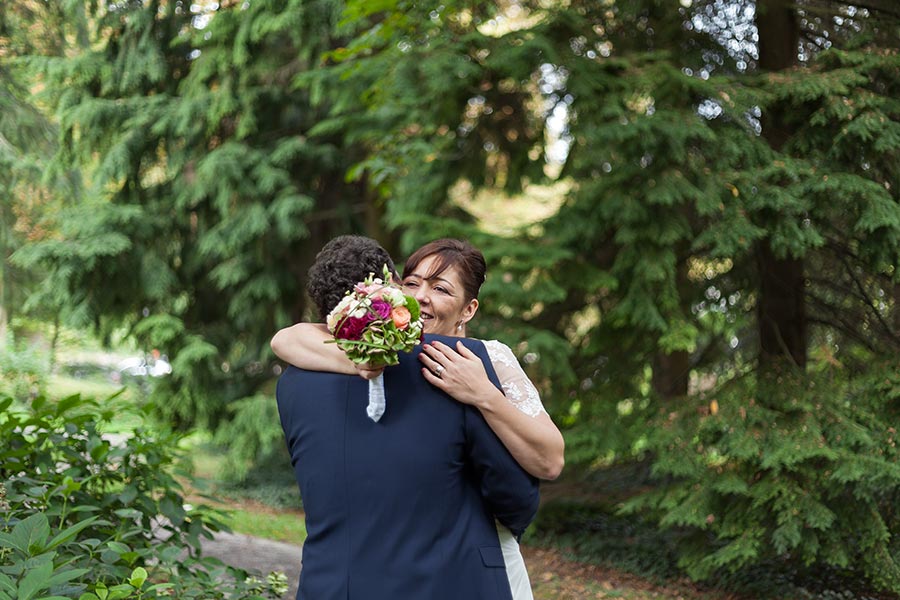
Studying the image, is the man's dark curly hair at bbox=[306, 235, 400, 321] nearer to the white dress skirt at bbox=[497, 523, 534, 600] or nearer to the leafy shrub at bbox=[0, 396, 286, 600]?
the white dress skirt at bbox=[497, 523, 534, 600]

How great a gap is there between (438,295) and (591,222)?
13.7 feet

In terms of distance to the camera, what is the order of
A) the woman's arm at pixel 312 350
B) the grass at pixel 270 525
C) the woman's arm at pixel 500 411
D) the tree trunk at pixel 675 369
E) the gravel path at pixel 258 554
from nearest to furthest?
the woman's arm at pixel 500 411 → the woman's arm at pixel 312 350 → the gravel path at pixel 258 554 → the tree trunk at pixel 675 369 → the grass at pixel 270 525

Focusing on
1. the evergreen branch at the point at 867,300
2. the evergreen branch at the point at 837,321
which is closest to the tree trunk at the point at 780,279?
the evergreen branch at the point at 837,321

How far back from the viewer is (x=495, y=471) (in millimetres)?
2059

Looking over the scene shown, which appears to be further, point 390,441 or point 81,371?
point 81,371

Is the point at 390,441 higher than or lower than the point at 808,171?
lower

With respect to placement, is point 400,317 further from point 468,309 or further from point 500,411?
point 468,309

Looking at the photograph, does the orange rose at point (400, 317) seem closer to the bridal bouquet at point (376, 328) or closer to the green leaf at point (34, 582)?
the bridal bouquet at point (376, 328)

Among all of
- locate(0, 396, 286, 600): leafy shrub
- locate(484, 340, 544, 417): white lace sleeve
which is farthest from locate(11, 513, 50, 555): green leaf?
locate(484, 340, 544, 417): white lace sleeve

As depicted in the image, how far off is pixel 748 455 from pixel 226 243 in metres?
6.23

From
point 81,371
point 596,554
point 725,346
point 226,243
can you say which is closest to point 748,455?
point 596,554

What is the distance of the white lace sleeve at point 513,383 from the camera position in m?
2.12

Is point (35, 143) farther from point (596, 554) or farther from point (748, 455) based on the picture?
point (748, 455)

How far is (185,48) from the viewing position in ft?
34.1
